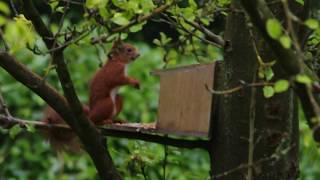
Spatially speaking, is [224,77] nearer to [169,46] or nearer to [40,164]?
[169,46]

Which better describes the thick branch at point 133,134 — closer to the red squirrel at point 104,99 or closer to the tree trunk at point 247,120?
the tree trunk at point 247,120

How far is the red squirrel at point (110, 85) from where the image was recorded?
115 inches

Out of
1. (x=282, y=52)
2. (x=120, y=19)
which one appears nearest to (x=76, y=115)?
(x=120, y=19)

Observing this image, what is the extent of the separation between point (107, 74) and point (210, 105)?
3.87 feet

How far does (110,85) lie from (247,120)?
1.28 meters

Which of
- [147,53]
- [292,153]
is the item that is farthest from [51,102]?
[147,53]

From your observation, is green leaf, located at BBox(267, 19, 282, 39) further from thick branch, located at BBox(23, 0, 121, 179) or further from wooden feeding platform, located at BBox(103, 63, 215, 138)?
wooden feeding platform, located at BBox(103, 63, 215, 138)

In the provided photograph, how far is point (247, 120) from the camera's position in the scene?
6.28 ft

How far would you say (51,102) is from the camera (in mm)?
1864

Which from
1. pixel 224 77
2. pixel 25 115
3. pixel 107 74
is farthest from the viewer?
pixel 25 115

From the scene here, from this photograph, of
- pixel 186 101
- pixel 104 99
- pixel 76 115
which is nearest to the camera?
pixel 76 115

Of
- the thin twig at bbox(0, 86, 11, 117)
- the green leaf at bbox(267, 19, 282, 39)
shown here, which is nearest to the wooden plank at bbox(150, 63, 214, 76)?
the thin twig at bbox(0, 86, 11, 117)

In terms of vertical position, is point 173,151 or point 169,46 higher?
point 169,46

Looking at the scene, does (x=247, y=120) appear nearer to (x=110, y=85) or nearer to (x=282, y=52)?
(x=282, y=52)
